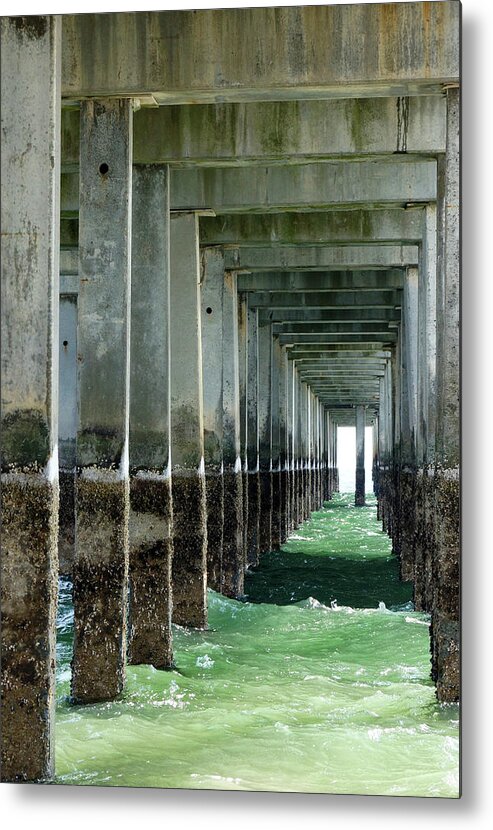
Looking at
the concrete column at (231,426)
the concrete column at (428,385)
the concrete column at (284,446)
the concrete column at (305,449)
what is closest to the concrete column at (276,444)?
the concrete column at (284,446)

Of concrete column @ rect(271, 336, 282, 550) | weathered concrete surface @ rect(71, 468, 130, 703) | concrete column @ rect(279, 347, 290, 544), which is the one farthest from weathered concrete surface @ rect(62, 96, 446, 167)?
concrete column @ rect(279, 347, 290, 544)

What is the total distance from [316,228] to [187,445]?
3.65 metres

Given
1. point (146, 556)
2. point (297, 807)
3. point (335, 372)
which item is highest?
point (335, 372)

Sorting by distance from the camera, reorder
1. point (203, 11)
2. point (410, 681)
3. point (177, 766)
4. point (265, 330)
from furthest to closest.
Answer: point (265, 330)
point (410, 681)
point (203, 11)
point (177, 766)

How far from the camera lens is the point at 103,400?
32.6ft

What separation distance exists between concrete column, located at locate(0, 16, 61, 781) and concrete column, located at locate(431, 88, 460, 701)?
2399mm

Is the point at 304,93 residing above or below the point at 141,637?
above

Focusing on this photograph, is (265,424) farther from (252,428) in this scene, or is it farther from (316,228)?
(316,228)

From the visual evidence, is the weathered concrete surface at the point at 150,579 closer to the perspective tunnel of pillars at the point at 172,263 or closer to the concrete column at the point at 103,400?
the perspective tunnel of pillars at the point at 172,263

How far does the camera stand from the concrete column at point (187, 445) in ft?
43.5

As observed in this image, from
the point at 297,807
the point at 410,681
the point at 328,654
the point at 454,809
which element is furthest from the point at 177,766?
the point at 328,654

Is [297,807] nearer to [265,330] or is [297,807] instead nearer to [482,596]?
[482,596]

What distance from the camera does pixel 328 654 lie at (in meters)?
11.9

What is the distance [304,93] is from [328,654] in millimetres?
5207
